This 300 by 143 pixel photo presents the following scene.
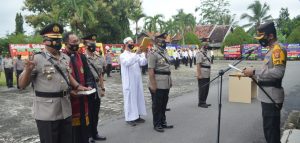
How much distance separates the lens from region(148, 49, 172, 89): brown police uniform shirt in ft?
21.4

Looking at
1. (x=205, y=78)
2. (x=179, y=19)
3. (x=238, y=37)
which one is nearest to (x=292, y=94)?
(x=205, y=78)

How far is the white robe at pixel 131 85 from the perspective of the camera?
7014mm

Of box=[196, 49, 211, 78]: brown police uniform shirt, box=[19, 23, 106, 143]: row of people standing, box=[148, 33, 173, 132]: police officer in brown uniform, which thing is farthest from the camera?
box=[196, 49, 211, 78]: brown police uniform shirt

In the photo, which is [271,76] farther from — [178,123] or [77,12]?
[77,12]

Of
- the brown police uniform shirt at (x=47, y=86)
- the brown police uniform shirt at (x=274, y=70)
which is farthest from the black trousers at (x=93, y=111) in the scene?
the brown police uniform shirt at (x=274, y=70)

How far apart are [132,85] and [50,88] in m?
3.45

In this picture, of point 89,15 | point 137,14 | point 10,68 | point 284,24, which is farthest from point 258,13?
point 10,68

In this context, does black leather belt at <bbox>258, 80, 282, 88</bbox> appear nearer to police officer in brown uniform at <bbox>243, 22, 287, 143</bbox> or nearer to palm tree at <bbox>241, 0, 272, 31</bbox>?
police officer in brown uniform at <bbox>243, 22, 287, 143</bbox>

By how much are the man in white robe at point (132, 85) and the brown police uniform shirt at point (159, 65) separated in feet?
1.58

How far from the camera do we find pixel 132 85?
7211 mm

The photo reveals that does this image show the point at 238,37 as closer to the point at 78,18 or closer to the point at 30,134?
the point at 78,18

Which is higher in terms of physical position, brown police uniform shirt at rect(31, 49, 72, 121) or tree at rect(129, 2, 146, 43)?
tree at rect(129, 2, 146, 43)

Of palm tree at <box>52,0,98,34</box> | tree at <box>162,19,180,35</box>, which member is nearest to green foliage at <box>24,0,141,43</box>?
palm tree at <box>52,0,98,34</box>

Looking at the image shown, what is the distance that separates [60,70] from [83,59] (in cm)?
117
